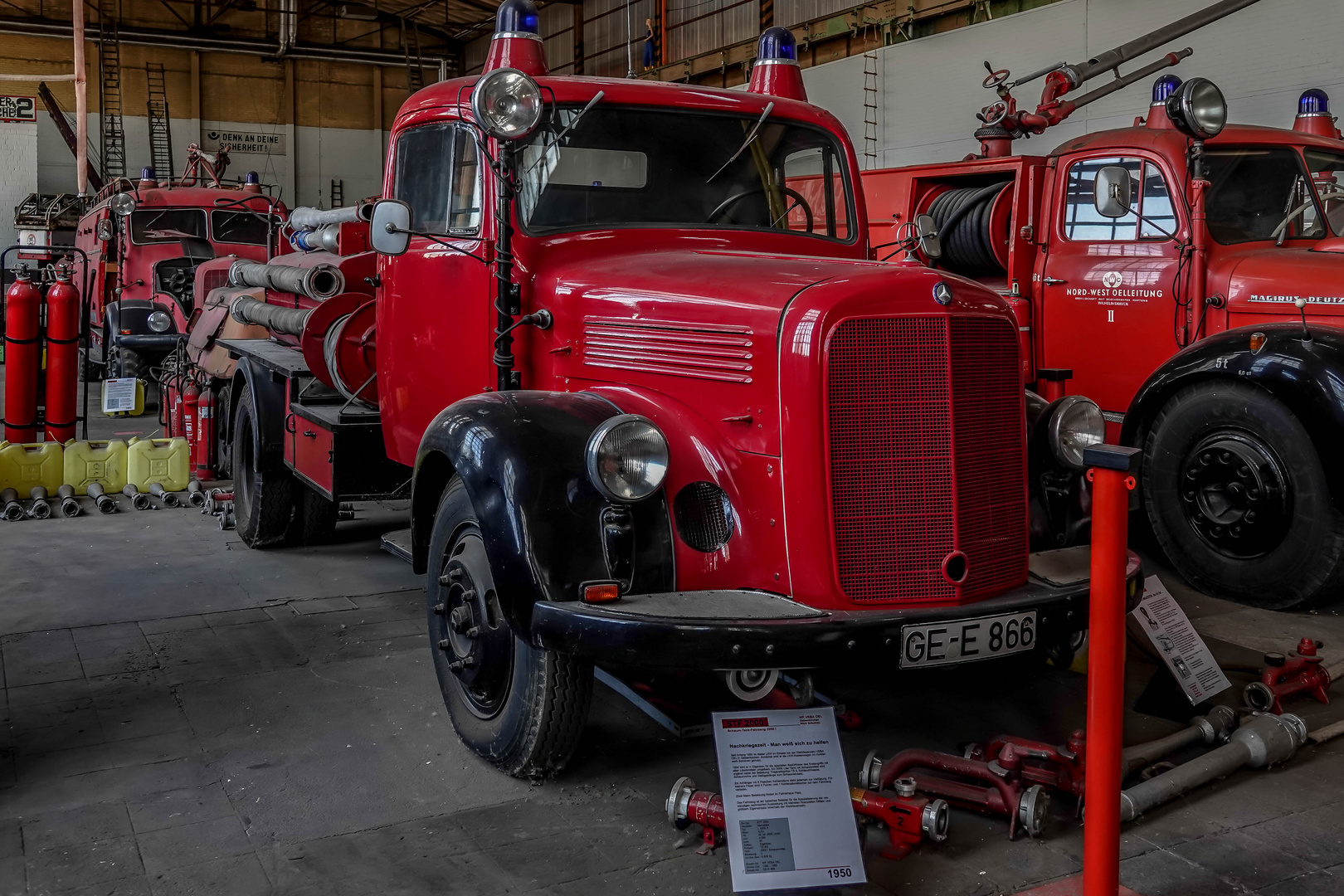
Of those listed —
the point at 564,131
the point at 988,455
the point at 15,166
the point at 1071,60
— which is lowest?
the point at 988,455

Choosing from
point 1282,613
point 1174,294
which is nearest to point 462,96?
point 1174,294

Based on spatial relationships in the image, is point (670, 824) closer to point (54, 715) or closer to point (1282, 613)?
point (54, 715)

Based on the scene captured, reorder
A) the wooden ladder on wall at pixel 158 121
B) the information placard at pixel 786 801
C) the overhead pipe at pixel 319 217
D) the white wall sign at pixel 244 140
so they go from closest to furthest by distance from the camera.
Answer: the information placard at pixel 786 801
the overhead pipe at pixel 319 217
the wooden ladder on wall at pixel 158 121
the white wall sign at pixel 244 140

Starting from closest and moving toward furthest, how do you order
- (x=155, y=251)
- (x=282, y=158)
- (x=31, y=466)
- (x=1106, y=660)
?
1. (x=1106, y=660)
2. (x=31, y=466)
3. (x=155, y=251)
4. (x=282, y=158)

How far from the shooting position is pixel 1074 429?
3.82 meters

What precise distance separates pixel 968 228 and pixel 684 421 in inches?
173

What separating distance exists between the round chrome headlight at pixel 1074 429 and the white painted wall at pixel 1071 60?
742 centimetres

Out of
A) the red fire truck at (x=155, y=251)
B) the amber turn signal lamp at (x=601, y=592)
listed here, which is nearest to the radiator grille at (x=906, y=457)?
the amber turn signal lamp at (x=601, y=592)

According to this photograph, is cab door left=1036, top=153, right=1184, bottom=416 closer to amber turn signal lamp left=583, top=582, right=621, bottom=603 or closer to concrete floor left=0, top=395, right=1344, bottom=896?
concrete floor left=0, top=395, right=1344, bottom=896

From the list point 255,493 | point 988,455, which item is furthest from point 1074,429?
point 255,493

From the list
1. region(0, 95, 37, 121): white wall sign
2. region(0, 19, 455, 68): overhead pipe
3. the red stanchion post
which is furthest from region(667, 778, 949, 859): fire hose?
region(0, 19, 455, 68): overhead pipe

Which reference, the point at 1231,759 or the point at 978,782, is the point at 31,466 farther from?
the point at 1231,759

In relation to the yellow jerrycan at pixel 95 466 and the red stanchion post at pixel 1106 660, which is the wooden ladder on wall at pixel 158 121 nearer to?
the yellow jerrycan at pixel 95 466

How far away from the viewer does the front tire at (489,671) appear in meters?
3.30
